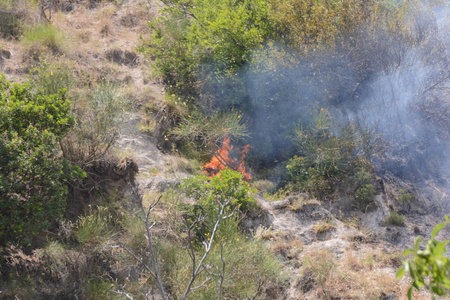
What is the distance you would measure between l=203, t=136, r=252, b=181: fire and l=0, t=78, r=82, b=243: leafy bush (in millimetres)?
4313

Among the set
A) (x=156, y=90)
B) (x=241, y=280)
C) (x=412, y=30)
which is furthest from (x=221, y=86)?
(x=241, y=280)

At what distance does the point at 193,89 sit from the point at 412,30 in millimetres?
6147

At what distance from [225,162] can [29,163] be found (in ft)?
17.3

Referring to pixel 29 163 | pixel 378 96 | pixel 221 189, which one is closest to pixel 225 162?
pixel 221 189

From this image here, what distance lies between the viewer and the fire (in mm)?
9930

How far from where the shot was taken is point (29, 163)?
5.43 meters

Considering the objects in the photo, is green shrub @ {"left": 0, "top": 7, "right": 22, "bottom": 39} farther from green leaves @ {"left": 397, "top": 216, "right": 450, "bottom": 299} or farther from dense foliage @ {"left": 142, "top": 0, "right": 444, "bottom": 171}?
green leaves @ {"left": 397, "top": 216, "right": 450, "bottom": 299}

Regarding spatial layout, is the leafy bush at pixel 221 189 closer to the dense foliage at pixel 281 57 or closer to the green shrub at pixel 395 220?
the dense foliage at pixel 281 57

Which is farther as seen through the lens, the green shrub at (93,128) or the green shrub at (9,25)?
the green shrub at (9,25)

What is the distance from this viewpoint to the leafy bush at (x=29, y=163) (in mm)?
5312

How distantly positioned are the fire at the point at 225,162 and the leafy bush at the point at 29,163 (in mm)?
4313

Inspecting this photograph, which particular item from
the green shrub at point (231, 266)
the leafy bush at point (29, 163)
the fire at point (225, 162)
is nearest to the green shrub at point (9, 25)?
the leafy bush at point (29, 163)

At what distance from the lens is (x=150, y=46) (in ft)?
42.1

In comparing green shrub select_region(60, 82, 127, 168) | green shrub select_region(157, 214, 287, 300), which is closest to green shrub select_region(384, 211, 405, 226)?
green shrub select_region(157, 214, 287, 300)
